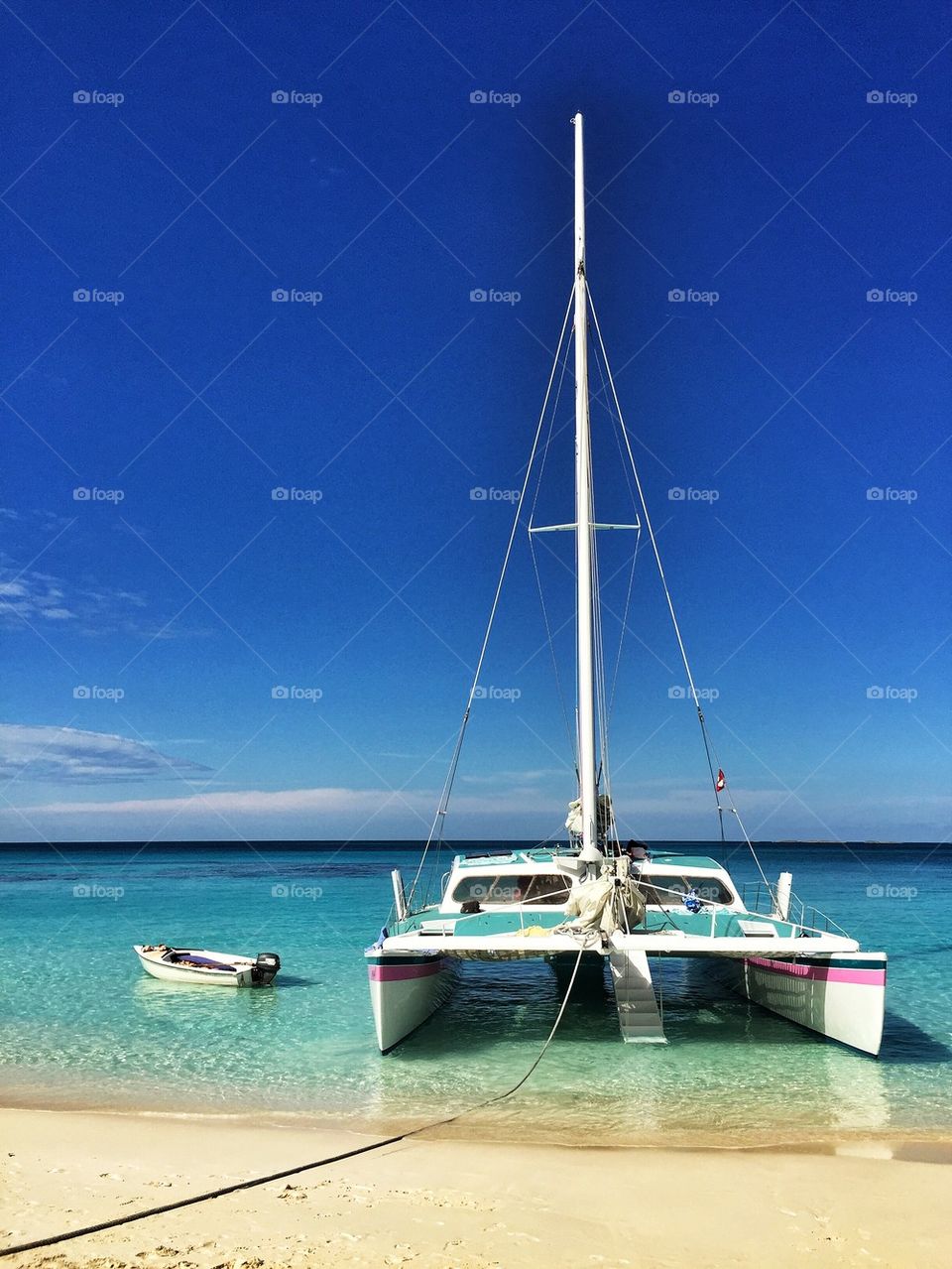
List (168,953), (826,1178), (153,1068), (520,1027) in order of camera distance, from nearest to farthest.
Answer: (826,1178) → (153,1068) → (520,1027) → (168,953)

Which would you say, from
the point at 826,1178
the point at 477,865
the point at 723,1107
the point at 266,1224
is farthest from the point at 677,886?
the point at 266,1224

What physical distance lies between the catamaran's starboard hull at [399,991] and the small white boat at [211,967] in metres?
4.65

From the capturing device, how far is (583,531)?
1226 centimetres

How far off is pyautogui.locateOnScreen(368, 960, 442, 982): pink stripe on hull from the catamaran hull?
186 inches

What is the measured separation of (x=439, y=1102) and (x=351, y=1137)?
1448 millimetres

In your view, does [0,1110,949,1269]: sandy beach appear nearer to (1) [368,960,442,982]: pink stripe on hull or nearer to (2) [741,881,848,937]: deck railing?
(1) [368,960,442,982]: pink stripe on hull

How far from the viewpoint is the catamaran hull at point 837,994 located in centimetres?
997

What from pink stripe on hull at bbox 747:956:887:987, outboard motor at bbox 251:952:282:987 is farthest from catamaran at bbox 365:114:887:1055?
outboard motor at bbox 251:952:282:987

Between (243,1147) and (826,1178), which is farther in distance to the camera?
(243,1147)

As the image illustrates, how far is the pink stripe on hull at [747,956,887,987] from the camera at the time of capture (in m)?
9.87

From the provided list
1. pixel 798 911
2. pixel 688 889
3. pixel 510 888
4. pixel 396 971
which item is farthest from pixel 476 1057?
pixel 798 911

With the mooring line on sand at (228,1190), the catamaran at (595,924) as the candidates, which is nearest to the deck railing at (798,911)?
the catamaran at (595,924)

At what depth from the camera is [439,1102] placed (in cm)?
900

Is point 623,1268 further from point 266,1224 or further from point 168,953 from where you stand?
point 168,953
